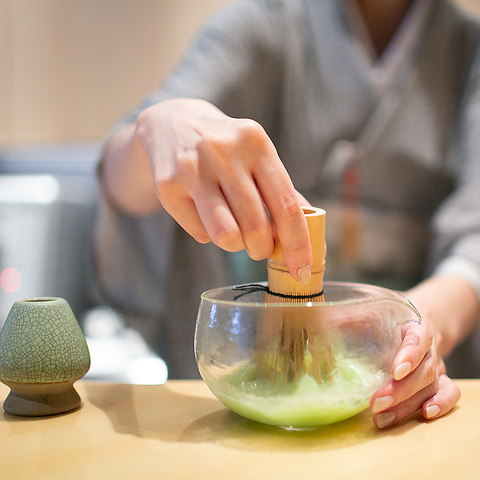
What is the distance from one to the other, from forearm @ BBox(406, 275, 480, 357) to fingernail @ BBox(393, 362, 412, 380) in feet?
0.75

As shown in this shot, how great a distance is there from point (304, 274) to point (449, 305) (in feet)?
1.11

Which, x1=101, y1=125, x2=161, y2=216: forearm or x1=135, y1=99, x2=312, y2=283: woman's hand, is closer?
x1=135, y1=99, x2=312, y2=283: woman's hand

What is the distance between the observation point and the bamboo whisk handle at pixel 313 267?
330 mm

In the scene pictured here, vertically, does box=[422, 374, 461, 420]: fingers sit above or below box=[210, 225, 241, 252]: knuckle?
below

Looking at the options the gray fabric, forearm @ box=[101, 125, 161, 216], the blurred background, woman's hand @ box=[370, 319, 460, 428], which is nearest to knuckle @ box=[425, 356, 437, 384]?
Answer: woman's hand @ box=[370, 319, 460, 428]

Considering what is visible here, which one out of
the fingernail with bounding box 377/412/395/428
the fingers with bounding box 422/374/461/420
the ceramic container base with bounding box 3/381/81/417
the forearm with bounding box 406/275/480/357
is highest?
the fingernail with bounding box 377/412/395/428

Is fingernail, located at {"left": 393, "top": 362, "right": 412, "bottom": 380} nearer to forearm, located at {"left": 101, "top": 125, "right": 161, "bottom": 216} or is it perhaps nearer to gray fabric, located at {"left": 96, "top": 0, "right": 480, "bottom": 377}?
forearm, located at {"left": 101, "top": 125, "right": 161, "bottom": 216}

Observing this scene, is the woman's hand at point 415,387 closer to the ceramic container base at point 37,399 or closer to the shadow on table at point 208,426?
the shadow on table at point 208,426

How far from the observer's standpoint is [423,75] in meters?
0.84

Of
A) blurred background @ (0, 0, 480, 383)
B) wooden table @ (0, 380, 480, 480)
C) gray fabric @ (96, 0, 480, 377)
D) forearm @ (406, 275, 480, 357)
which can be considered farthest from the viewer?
blurred background @ (0, 0, 480, 383)

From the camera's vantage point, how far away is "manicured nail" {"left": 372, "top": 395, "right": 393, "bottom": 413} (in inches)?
11.9

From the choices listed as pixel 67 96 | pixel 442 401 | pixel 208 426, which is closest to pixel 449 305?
pixel 442 401

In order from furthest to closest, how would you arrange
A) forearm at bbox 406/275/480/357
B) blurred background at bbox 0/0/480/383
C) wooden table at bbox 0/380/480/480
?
blurred background at bbox 0/0/480/383 → forearm at bbox 406/275/480/357 → wooden table at bbox 0/380/480/480

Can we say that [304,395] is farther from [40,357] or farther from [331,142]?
[331,142]
